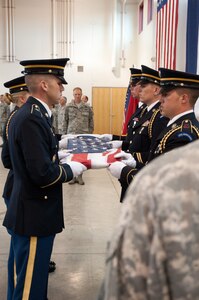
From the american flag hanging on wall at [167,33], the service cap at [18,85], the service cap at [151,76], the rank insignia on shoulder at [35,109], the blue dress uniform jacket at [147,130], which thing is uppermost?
the american flag hanging on wall at [167,33]

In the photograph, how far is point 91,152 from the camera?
255 cm

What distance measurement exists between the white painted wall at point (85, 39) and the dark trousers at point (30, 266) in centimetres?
1079

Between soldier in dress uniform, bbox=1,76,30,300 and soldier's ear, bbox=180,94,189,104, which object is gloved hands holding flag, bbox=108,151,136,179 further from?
soldier in dress uniform, bbox=1,76,30,300

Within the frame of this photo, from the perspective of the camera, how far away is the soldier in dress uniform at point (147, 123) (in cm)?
262

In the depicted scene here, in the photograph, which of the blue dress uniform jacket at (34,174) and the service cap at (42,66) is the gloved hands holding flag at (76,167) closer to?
the blue dress uniform jacket at (34,174)

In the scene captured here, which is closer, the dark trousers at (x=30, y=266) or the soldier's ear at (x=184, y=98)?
the dark trousers at (x=30, y=266)

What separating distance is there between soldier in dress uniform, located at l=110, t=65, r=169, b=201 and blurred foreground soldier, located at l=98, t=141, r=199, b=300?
188cm

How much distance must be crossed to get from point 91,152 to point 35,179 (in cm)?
77

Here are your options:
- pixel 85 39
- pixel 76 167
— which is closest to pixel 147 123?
pixel 76 167

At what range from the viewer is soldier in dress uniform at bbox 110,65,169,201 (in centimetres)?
262

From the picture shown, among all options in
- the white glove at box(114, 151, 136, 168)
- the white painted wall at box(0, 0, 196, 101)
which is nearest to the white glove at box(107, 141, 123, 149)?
the white glove at box(114, 151, 136, 168)

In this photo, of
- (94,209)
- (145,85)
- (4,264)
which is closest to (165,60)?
(94,209)

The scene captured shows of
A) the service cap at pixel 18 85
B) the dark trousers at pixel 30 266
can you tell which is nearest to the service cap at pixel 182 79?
the dark trousers at pixel 30 266

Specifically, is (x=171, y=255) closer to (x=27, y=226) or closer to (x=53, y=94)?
(x=27, y=226)
